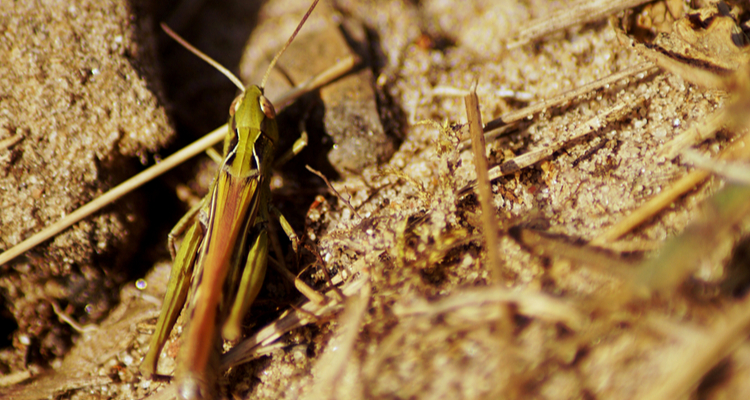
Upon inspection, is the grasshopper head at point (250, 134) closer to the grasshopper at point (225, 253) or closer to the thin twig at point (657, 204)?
the grasshopper at point (225, 253)

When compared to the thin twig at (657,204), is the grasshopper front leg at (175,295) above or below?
above

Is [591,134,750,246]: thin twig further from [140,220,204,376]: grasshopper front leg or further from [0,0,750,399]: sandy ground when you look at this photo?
[140,220,204,376]: grasshopper front leg

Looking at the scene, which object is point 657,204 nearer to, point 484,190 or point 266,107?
point 484,190

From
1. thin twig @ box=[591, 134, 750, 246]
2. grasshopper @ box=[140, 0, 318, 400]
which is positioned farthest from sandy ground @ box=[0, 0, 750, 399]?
grasshopper @ box=[140, 0, 318, 400]

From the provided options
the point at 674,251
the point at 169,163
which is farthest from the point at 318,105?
the point at 674,251

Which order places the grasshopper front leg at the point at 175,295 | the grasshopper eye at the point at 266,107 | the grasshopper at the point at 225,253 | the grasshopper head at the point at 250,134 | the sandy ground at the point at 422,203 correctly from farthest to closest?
the grasshopper eye at the point at 266,107
the grasshopper head at the point at 250,134
the grasshopper front leg at the point at 175,295
the grasshopper at the point at 225,253
the sandy ground at the point at 422,203

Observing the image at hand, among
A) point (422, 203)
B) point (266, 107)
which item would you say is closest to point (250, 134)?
point (266, 107)

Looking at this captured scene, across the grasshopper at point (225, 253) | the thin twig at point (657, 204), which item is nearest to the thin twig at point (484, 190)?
the thin twig at point (657, 204)

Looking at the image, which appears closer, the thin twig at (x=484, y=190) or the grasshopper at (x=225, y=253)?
the thin twig at (x=484, y=190)

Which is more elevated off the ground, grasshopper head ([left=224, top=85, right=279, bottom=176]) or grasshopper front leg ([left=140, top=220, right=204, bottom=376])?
grasshopper head ([left=224, top=85, right=279, bottom=176])

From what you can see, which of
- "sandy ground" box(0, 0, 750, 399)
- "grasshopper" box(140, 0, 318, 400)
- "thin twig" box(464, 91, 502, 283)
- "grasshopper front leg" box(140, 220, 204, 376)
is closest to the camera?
"sandy ground" box(0, 0, 750, 399)
